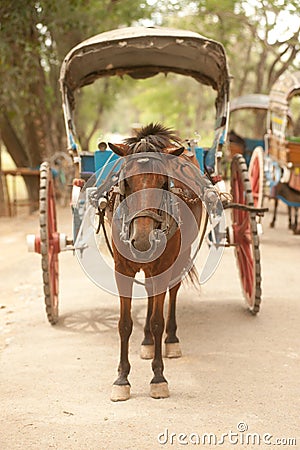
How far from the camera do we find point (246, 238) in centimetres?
694

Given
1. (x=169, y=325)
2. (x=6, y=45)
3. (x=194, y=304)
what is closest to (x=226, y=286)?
(x=194, y=304)

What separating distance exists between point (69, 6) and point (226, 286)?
859 centimetres

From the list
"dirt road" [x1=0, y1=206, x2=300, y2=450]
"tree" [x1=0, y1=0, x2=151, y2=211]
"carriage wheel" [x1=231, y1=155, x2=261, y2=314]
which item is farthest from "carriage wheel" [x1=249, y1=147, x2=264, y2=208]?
"tree" [x1=0, y1=0, x2=151, y2=211]

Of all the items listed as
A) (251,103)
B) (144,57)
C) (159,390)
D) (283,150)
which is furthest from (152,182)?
(251,103)

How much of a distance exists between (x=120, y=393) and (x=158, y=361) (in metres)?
0.36

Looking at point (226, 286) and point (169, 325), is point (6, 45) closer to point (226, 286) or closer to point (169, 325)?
point (226, 286)

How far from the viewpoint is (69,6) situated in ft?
46.6

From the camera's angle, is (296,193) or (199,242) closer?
(199,242)

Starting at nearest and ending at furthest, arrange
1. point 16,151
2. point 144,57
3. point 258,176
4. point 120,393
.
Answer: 1. point 120,393
2. point 144,57
3. point 258,176
4. point 16,151

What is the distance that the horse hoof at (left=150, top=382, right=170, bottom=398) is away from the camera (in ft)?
14.9

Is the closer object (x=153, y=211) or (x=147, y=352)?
(x=153, y=211)

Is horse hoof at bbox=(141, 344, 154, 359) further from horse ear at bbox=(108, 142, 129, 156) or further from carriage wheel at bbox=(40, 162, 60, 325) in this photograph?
horse ear at bbox=(108, 142, 129, 156)

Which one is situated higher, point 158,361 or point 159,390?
point 158,361

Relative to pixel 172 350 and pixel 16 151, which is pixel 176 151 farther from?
pixel 16 151
